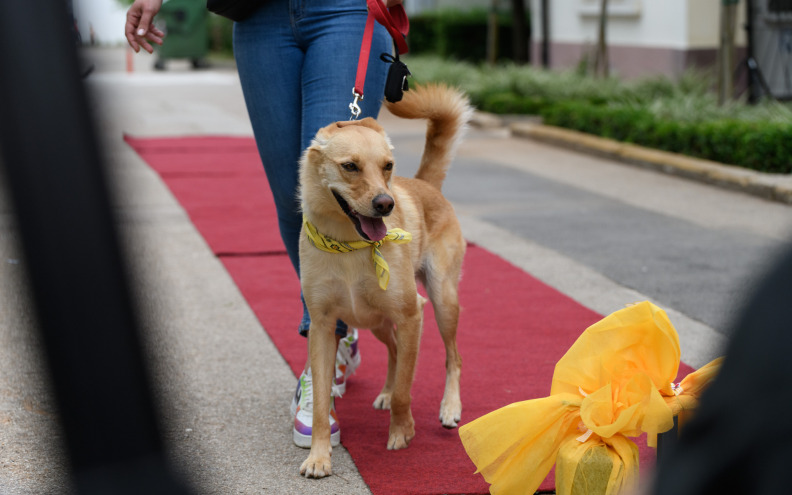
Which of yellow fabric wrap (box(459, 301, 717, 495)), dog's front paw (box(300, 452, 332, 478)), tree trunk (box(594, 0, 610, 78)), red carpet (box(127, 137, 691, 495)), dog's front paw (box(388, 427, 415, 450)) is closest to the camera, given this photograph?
yellow fabric wrap (box(459, 301, 717, 495))

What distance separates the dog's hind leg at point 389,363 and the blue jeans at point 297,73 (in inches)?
7.3

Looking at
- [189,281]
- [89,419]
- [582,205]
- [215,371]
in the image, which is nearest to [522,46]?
[582,205]

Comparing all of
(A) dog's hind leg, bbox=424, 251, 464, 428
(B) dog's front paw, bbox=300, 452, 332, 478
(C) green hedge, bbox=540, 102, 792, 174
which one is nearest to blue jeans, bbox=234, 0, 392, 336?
(A) dog's hind leg, bbox=424, 251, 464, 428

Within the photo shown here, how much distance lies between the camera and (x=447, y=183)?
9.30 meters

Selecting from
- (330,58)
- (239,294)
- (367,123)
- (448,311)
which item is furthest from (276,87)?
(239,294)

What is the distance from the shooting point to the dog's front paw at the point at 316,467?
117 inches

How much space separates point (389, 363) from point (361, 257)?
0.70 m

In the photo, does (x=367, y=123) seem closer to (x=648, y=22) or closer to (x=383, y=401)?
(x=383, y=401)

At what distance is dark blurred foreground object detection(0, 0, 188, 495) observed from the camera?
0.67 meters

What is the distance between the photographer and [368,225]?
9.65 feet

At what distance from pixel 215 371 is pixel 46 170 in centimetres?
341

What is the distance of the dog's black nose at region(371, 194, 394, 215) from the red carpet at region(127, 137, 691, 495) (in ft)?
2.81

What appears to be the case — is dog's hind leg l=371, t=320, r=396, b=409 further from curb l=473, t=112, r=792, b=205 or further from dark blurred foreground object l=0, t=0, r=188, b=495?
curb l=473, t=112, r=792, b=205

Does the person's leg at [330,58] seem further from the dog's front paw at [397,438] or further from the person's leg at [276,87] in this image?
the dog's front paw at [397,438]
